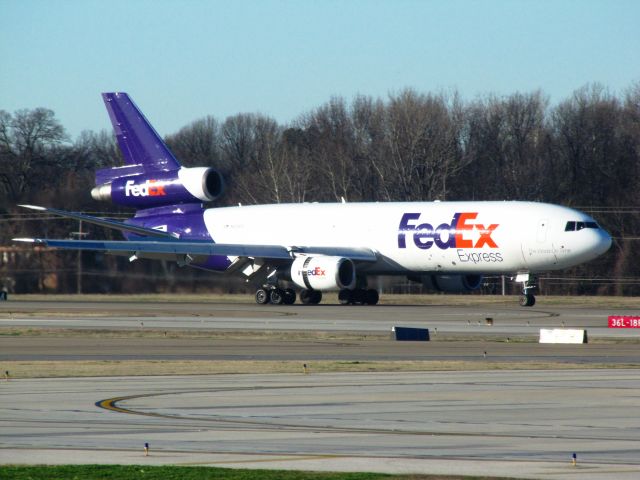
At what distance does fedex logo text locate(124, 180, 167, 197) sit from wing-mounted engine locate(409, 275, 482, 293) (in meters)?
13.6

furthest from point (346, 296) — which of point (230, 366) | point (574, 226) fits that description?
point (230, 366)

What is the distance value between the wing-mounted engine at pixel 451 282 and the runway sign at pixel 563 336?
2272 centimetres

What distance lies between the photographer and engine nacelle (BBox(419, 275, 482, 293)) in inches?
2208

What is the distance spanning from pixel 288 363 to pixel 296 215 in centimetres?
3259

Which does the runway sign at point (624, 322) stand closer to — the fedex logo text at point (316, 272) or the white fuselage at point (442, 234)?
the white fuselage at point (442, 234)

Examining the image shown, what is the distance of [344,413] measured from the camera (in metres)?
17.6

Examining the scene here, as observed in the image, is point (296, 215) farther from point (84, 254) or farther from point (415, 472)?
point (415, 472)

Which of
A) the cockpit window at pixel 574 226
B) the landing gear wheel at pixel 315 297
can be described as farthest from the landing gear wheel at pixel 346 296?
the cockpit window at pixel 574 226

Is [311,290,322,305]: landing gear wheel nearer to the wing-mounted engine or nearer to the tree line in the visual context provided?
the wing-mounted engine

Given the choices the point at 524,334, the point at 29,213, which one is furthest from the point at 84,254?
the point at 524,334

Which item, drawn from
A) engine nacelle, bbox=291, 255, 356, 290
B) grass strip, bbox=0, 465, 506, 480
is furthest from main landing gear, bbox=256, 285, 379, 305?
grass strip, bbox=0, 465, 506, 480

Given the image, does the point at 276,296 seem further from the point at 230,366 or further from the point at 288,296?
the point at 230,366

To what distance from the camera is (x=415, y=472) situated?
41.4 ft

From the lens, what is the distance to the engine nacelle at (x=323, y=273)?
53.5 m
